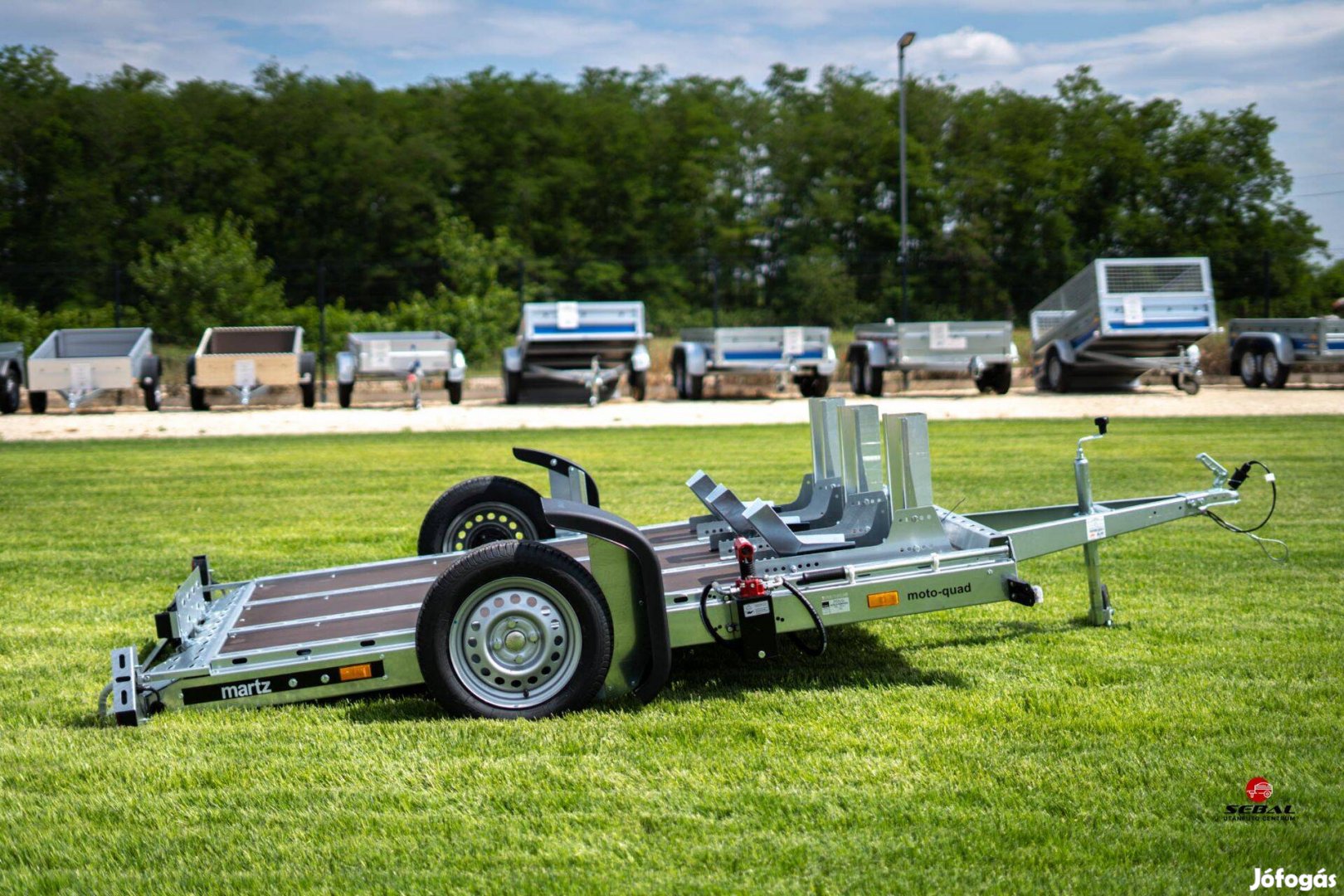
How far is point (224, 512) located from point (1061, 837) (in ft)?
27.6

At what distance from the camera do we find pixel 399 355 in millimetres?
24266

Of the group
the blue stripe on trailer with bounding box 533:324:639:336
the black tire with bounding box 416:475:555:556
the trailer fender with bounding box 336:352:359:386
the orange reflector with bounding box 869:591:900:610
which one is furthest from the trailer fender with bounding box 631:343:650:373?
the orange reflector with bounding box 869:591:900:610

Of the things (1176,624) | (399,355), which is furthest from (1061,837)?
(399,355)

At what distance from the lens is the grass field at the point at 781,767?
350cm

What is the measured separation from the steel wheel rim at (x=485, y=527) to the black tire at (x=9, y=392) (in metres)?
19.9

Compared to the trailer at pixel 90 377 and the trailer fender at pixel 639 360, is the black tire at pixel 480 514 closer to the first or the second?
the trailer fender at pixel 639 360

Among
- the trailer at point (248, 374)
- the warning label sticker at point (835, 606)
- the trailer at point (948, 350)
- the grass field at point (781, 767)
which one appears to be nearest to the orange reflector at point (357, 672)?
the grass field at point (781, 767)

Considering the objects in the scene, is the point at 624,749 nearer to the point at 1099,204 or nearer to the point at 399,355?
the point at 399,355

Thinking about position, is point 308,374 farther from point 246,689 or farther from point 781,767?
point 781,767

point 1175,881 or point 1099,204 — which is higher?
point 1099,204

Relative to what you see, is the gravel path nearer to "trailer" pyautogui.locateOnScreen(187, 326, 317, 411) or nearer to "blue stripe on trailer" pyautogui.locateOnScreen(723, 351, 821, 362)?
"trailer" pyautogui.locateOnScreen(187, 326, 317, 411)

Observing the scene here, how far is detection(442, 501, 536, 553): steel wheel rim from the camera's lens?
6.51m

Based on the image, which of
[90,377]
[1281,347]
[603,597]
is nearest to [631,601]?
[603,597]

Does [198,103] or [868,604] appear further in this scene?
[198,103]
